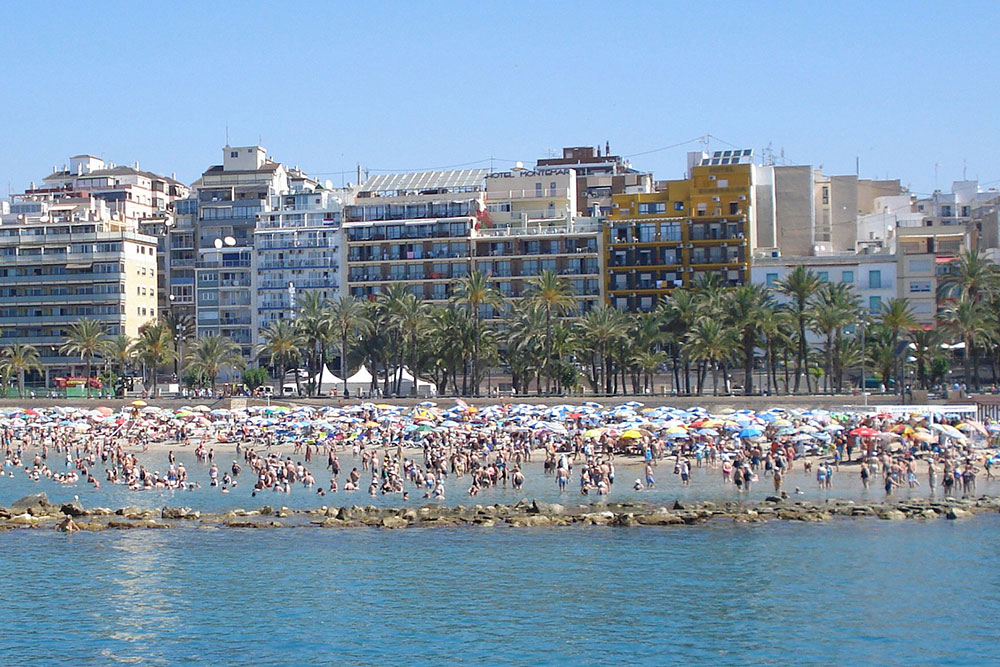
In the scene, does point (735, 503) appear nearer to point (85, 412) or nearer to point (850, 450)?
point (850, 450)

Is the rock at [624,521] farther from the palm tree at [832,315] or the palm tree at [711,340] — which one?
the palm tree at [832,315]

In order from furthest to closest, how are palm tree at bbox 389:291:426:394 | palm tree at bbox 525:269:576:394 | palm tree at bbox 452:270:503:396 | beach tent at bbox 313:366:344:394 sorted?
beach tent at bbox 313:366:344:394, palm tree at bbox 389:291:426:394, palm tree at bbox 452:270:503:396, palm tree at bbox 525:269:576:394

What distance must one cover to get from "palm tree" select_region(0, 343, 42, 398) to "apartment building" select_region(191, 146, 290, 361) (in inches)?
542

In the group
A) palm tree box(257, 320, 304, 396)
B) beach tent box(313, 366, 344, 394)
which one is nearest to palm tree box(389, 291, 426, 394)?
beach tent box(313, 366, 344, 394)

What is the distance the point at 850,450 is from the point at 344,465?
2180 centimetres

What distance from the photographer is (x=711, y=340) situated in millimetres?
75312

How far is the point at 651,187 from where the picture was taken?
396 ft

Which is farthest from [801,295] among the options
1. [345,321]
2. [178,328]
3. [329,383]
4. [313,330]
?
[178,328]

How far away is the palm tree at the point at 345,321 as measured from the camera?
280 ft

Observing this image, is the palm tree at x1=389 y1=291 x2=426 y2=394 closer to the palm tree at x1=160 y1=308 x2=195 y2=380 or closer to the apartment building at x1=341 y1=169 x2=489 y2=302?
the apartment building at x1=341 y1=169 x2=489 y2=302

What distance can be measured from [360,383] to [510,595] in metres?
58.9

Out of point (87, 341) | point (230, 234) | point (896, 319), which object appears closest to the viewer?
point (896, 319)

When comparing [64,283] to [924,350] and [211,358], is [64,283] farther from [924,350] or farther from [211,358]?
[924,350]

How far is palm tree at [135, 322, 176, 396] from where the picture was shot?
93.8 m
